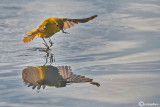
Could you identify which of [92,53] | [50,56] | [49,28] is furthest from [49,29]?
[92,53]

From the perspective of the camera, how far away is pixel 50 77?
170 inches

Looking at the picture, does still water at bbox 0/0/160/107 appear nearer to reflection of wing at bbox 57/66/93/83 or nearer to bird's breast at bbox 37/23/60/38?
reflection of wing at bbox 57/66/93/83

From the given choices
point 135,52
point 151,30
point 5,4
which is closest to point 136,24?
point 151,30

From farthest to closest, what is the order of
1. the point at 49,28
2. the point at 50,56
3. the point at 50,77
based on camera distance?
1. the point at 49,28
2. the point at 50,56
3. the point at 50,77

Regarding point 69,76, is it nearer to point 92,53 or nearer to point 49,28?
point 92,53

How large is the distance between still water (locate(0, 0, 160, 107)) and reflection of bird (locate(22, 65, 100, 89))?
0.30 ft

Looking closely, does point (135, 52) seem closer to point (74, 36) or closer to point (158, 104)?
point (74, 36)

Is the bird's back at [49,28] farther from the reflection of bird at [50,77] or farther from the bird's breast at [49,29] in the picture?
the reflection of bird at [50,77]

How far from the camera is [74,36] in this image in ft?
20.7

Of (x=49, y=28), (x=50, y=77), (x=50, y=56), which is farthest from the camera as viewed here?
(x=49, y=28)

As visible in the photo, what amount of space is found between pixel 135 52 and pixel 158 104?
1.92 m

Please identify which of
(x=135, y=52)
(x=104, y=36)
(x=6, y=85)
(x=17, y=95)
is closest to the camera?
(x=17, y=95)

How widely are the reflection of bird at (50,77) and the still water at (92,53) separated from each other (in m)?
0.09

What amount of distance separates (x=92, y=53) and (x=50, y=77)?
1153mm
